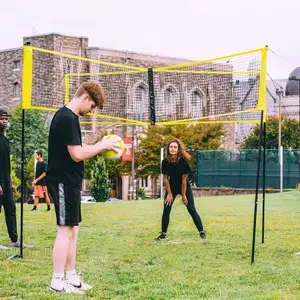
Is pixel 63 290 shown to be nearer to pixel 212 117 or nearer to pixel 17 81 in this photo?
pixel 212 117

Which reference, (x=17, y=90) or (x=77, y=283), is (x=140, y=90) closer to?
(x=77, y=283)

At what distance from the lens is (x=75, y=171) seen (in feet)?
28.8

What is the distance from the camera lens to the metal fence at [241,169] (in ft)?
175

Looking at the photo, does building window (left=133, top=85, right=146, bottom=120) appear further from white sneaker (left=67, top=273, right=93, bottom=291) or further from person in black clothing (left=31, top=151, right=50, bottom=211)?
person in black clothing (left=31, top=151, right=50, bottom=211)

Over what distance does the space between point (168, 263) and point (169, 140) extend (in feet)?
206

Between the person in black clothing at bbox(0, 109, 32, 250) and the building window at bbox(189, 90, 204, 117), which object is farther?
the building window at bbox(189, 90, 204, 117)

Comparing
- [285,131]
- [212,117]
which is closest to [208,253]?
[212,117]

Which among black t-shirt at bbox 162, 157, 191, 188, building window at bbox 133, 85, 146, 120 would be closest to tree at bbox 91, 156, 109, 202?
building window at bbox 133, 85, 146, 120

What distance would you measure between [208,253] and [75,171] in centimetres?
449

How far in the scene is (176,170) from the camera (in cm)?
1443

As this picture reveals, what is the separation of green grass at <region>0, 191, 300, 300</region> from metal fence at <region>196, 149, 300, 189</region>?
1382 inches

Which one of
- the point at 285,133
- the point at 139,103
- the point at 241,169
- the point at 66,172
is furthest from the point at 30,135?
the point at 66,172

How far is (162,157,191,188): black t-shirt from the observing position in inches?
565

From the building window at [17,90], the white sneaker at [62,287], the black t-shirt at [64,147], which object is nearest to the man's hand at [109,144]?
the black t-shirt at [64,147]
